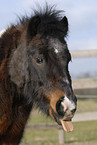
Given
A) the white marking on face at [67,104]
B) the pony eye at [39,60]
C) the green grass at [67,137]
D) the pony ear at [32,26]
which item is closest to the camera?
the white marking on face at [67,104]

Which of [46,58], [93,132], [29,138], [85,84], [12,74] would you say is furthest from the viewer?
[93,132]

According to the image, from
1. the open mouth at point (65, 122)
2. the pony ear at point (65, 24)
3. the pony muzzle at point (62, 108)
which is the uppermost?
the pony ear at point (65, 24)

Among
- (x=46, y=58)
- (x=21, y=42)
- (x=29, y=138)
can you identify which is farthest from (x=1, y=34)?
(x=29, y=138)

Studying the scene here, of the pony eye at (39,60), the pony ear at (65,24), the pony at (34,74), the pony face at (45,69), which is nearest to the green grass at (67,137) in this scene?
the pony at (34,74)

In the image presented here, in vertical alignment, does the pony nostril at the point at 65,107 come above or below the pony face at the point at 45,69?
below

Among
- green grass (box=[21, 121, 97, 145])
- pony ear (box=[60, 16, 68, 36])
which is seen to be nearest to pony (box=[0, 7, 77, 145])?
pony ear (box=[60, 16, 68, 36])

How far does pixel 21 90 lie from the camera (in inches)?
123

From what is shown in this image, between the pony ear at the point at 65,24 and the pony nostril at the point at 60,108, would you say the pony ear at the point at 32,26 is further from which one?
the pony nostril at the point at 60,108

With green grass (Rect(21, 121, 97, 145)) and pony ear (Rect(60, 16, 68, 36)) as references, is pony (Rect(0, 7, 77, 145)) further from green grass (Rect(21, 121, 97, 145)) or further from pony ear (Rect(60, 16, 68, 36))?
green grass (Rect(21, 121, 97, 145))

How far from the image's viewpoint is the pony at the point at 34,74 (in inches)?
111

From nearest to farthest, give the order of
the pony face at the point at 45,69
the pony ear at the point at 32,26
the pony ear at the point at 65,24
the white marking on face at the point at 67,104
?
the white marking on face at the point at 67,104 < the pony face at the point at 45,69 < the pony ear at the point at 32,26 < the pony ear at the point at 65,24

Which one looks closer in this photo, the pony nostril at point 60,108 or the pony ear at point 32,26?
the pony nostril at point 60,108

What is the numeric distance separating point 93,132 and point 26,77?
458 cm

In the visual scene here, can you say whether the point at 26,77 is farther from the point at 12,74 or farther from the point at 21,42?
the point at 21,42
